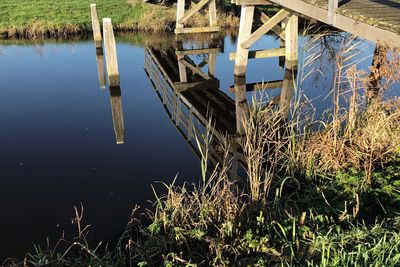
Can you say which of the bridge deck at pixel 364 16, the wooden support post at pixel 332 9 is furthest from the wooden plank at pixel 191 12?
the wooden support post at pixel 332 9

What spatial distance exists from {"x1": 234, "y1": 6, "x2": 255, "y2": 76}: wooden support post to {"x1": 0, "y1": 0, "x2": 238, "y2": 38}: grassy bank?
6174mm

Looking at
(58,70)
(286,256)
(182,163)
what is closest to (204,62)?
(58,70)

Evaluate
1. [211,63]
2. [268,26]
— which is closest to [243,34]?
[268,26]

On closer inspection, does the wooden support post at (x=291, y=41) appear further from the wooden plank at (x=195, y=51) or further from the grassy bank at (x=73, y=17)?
the grassy bank at (x=73, y=17)

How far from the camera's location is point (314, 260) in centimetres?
308

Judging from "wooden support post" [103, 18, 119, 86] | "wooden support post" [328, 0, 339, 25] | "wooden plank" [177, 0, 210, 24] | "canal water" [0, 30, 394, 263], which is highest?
"wooden plank" [177, 0, 210, 24]

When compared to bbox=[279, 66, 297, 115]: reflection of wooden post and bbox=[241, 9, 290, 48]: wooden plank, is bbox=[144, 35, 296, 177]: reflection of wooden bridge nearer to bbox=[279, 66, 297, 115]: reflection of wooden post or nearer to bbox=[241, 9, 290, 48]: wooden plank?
bbox=[279, 66, 297, 115]: reflection of wooden post

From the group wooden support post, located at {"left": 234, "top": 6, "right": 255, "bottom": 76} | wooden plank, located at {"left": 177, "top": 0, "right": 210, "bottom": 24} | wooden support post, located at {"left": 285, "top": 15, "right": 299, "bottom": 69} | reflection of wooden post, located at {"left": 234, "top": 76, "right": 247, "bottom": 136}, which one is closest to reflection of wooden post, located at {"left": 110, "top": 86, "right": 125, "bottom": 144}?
reflection of wooden post, located at {"left": 234, "top": 76, "right": 247, "bottom": 136}

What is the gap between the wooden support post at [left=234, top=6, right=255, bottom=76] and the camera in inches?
369

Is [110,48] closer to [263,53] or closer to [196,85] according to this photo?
[196,85]

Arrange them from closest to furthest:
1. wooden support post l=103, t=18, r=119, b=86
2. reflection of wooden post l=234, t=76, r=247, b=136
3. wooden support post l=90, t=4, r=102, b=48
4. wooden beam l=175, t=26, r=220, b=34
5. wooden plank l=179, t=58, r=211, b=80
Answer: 1. reflection of wooden post l=234, t=76, r=247, b=136
2. wooden support post l=103, t=18, r=119, b=86
3. wooden plank l=179, t=58, r=211, b=80
4. wooden support post l=90, t=4, r=102, b=48
5. wooden beam l=175, t=26, r=220, b=34

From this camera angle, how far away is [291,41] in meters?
10.1

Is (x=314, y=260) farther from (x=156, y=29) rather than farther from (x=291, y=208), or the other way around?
(x=156, y=29)

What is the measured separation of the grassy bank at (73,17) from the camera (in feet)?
47.9
